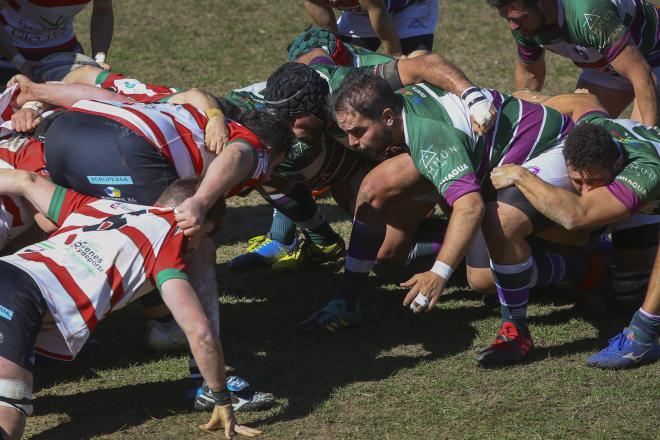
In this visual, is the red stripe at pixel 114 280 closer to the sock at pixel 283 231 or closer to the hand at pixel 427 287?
the hand at pixel 427 287

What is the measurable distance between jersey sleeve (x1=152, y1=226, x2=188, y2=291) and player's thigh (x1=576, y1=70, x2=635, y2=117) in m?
3.38

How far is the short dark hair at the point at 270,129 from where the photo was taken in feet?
16.4

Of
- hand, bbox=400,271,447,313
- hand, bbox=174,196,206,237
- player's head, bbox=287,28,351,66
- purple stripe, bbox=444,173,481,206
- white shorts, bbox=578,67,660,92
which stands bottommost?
white shorts, bbox=578,67,660,92

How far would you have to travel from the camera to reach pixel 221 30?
37.8 ft

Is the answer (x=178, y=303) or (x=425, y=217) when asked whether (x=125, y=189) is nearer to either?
(x=178, y=303)

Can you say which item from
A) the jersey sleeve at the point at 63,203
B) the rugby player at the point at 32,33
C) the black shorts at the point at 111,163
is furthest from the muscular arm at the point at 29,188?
the rugby player at the point at 32,33

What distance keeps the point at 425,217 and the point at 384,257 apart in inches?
13.8

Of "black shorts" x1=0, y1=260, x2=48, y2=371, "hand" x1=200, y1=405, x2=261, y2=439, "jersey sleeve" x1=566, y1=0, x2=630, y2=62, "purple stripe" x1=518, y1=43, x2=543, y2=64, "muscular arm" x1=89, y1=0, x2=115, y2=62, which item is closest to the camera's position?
"black shorts" x1=0, y1=260, x2=48, y2=371

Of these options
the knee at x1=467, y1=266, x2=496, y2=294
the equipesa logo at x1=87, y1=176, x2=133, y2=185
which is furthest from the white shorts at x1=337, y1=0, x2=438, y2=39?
the equipesa logo at x1=87, y1=176, x2=133, y2=185

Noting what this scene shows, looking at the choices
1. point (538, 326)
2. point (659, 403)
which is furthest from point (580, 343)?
point (659, 403)

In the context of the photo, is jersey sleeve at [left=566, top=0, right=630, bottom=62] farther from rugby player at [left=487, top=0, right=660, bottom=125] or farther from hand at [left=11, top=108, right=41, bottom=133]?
hand at [left=11, top=108, right=41, bottom=133]

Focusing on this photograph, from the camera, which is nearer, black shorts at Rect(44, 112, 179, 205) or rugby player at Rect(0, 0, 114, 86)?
black shorts at Rect(44, 112, 179, 205)

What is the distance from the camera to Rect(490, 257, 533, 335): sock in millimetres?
4953

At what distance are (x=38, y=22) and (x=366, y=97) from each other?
2.58 metres
